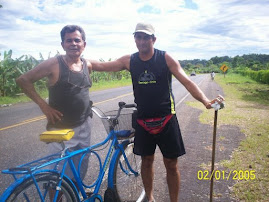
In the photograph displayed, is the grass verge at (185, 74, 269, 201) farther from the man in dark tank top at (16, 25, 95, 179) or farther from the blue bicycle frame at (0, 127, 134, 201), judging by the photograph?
the man in dark tank top at (16, 25, 95, 179)

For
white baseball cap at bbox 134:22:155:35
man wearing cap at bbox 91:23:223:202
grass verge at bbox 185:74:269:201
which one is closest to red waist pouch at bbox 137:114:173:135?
man wearing cap at bbox 91:23:223:202

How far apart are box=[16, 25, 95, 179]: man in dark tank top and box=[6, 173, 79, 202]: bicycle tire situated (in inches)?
12.9

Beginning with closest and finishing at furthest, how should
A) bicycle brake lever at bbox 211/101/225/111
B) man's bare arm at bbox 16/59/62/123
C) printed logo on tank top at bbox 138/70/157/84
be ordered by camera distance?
man's bare arm at bbox 16/59/62/123 < bicycle brake lever at bbox 211/101/225/111 < printed logo on tank top at bbox 138/70/157/84

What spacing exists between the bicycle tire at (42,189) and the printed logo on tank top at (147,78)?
1294 mm

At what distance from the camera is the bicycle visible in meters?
1.97

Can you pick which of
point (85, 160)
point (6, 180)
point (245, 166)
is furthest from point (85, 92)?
point (245, 166)

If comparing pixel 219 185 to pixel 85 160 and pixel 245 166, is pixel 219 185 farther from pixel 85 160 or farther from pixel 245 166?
pixel 85 160

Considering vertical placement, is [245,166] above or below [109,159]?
below

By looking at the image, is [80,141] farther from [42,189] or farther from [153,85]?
[153,85]

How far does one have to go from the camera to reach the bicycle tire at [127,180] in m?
3.17

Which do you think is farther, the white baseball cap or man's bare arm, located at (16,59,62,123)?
the white baseball cap

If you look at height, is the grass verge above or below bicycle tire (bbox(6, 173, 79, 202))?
below

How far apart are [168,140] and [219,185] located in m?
1.62

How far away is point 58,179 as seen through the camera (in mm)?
2188
